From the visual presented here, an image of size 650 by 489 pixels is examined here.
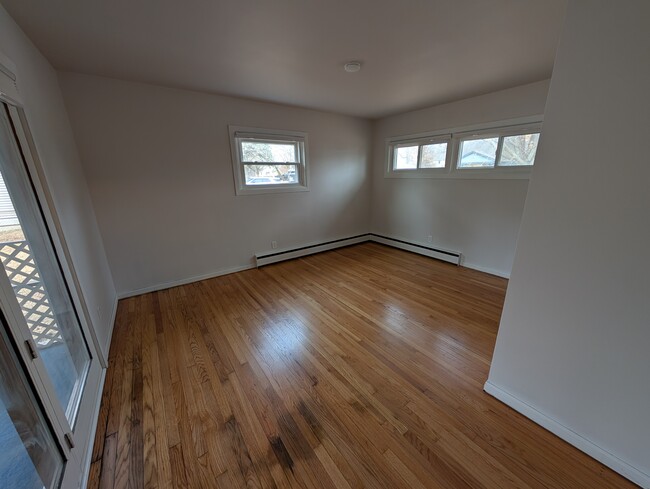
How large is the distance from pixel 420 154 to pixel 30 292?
4.57 meters

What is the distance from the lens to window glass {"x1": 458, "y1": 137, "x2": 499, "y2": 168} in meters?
3.24

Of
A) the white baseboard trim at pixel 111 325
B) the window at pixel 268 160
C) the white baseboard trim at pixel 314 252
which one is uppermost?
the window at pixel 268 160

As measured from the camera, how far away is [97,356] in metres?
1.76

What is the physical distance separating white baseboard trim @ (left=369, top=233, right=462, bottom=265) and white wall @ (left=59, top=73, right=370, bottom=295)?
5.68ft

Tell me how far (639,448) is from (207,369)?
2.46m

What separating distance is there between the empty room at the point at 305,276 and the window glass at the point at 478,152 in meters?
0.03

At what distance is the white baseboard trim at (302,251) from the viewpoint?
3842mm

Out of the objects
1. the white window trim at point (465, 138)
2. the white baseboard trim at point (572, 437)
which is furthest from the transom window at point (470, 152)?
the white baseboard trim at point (572, 437)

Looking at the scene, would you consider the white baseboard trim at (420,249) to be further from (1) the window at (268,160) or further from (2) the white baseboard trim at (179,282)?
(2) the white baseboard trim at (179,282)

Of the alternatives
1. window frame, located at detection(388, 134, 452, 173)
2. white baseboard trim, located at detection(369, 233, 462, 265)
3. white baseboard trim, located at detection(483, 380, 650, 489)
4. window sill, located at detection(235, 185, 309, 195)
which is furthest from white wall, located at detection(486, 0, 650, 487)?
window sill, located at detection(235, 185, 309, 195)

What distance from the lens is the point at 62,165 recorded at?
73.5 inches

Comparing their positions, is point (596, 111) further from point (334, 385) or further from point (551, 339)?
point (334, 385)

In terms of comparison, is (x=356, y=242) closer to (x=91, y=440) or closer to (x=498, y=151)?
(x=498, y=151)

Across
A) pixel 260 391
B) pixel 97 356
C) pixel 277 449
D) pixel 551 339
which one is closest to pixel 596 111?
pixel 551 339
